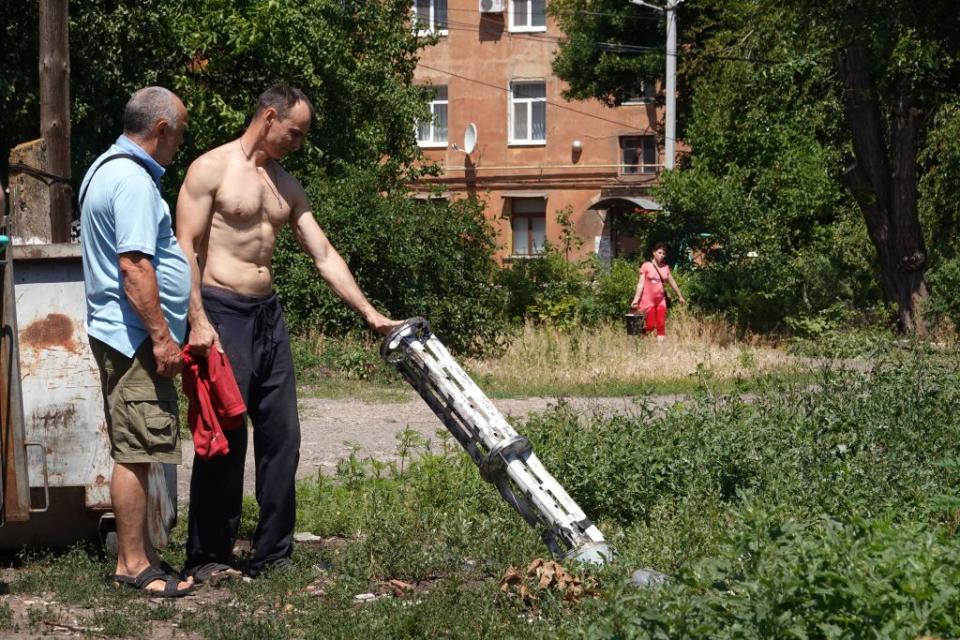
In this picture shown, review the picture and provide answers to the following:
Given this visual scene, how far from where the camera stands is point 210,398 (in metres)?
5.70

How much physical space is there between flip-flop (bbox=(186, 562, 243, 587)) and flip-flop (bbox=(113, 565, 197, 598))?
191 mm

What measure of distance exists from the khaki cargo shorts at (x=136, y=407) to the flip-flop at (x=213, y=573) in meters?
0.57

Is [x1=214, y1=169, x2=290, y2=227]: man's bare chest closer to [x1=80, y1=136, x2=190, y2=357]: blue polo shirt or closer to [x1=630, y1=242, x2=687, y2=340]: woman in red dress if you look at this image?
[x1=80, y1=136, x2=190, y2=357]: blue polo shirt

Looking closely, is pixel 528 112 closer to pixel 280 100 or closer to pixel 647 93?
pixel 647 93

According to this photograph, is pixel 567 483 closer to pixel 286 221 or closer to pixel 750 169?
pixel 286 221

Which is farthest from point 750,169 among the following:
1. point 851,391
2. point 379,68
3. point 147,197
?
point 147,197

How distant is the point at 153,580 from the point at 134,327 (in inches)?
40.3

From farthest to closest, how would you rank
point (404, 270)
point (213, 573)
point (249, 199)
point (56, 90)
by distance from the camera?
point (404, 270), point (56, 90), point (249, 199), point (213, 573)

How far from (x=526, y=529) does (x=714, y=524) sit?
937mm

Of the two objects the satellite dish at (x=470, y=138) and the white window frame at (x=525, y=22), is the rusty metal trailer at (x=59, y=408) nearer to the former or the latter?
the satellite dish at (x=470, y=138)

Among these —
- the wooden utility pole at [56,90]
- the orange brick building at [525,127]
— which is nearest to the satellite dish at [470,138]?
the orange brick building at [525,127]

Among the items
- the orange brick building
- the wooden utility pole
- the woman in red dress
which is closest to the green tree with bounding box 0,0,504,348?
the woman in red dress

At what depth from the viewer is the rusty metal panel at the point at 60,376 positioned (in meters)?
6.23

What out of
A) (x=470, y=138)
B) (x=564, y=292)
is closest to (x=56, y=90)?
(x=564, y=292)
